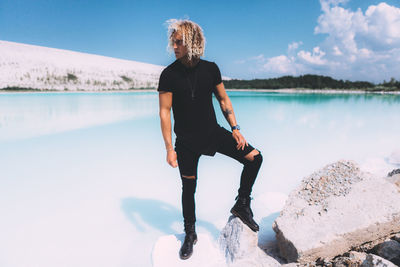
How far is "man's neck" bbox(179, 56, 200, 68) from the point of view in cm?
159

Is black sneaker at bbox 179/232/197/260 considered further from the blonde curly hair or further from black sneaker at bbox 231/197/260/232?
the blonde curly hair

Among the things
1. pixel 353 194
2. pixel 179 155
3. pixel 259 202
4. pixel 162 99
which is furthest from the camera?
pixel 259 202

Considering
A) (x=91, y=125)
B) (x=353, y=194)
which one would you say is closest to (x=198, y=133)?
(x=353, y=194)

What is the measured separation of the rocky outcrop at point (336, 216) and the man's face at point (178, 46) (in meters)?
1.51

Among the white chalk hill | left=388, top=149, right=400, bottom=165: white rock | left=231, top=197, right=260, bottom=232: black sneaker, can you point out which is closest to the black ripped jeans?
left=231, top=197, right=260, bottom=232: black sneaker

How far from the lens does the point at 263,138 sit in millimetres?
6754

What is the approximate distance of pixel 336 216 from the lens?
1.82 meters

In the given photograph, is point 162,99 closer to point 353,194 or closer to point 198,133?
point 198,133

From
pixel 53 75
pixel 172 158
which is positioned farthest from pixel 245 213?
pixel 53 75

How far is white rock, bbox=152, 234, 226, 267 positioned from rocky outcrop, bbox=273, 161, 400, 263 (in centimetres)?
56

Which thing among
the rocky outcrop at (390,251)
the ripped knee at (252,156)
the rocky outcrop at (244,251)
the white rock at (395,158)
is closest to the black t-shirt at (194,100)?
the ripped knee at (252,156)

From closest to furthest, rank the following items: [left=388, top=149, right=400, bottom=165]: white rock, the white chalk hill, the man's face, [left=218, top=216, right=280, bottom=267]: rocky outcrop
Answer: the man's face
[left=218, top=216, right=280, bottom=267]: rocky outcrop
[left=388, top=149, right=400, bottom=165]: white rock
the white chalk hill

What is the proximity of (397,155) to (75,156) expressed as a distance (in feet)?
21.4

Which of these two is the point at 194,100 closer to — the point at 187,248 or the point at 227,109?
the point at 227,109
